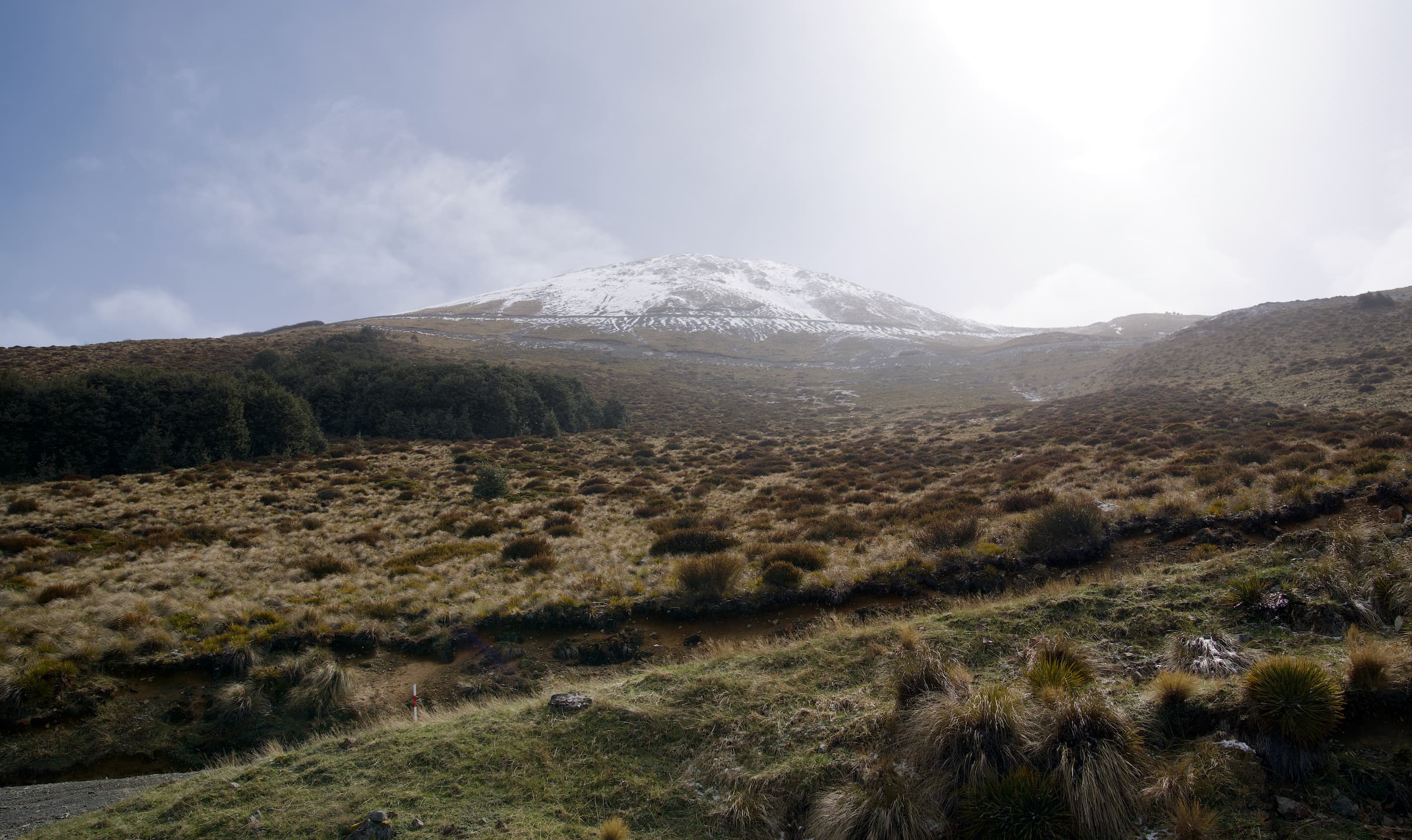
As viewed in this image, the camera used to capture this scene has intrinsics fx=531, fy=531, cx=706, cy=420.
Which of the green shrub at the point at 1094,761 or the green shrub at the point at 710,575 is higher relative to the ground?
the green shrub at the point at 1094,761

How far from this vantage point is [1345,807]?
362cm

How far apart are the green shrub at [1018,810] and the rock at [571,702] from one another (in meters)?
4.41

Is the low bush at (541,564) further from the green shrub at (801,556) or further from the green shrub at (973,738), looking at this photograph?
the green shrub at (973,738)

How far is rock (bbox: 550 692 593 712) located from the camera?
6.76 m

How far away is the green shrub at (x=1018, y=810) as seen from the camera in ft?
13.3

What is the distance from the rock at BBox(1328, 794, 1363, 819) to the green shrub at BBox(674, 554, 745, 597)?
347 inches

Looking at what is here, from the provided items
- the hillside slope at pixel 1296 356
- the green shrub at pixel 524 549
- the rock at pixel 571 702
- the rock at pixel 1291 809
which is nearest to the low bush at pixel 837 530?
the green shrub at pixel 524 549

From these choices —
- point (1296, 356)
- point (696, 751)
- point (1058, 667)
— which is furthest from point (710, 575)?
point (1296, 356)

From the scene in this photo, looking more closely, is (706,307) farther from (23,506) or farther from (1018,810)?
(1018,810)

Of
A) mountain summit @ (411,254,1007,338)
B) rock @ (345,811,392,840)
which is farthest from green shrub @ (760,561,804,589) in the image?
mountain summit @ (411,254,1007,338)

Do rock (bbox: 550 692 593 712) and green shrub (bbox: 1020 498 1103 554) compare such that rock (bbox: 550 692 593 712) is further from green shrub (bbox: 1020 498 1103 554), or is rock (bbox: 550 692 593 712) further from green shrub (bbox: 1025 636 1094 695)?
green shrub (bbox: 1020 498 1103 554)

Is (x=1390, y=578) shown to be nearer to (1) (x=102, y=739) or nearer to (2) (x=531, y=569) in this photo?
(2) (x=531, y=569)

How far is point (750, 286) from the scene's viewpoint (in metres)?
192

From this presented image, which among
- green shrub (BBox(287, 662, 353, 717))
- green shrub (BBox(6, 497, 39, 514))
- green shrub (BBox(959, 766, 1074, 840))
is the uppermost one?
green shrub (BBox(6, 497, 39, 514))
